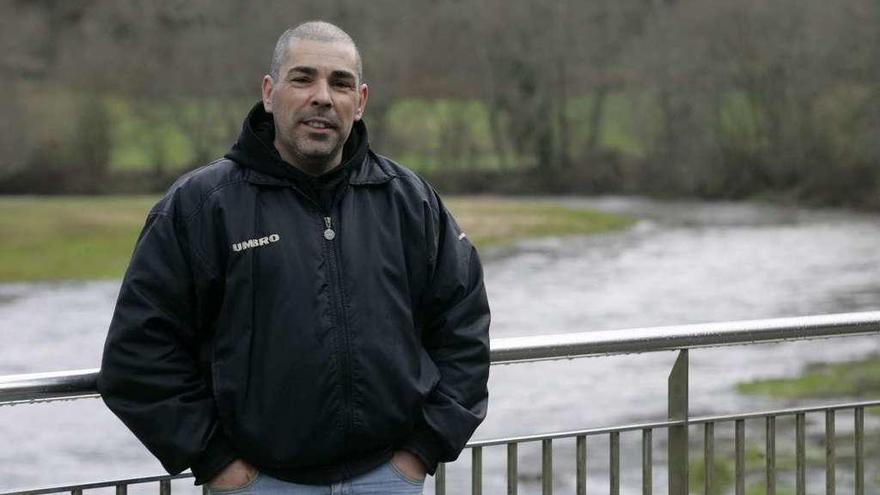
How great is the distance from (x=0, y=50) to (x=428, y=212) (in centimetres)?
6453

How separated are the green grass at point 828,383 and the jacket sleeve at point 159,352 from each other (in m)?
15.8

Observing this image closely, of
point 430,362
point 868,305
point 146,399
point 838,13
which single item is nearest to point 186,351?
point 146,399

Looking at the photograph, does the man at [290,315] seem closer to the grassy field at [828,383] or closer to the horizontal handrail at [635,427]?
Result: the horizontal handrail at [635,427]

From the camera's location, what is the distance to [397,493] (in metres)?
3.00

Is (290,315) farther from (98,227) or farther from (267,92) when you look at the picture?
(98,227)

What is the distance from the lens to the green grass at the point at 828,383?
18.5 meters

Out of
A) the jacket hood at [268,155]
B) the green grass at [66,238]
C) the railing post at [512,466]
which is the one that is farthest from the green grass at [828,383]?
the green grass at [66,238]

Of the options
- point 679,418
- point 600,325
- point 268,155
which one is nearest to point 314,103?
point 268,155

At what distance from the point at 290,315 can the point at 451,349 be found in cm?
39

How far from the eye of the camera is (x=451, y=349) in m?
3.08

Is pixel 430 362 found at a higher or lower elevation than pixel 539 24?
lower

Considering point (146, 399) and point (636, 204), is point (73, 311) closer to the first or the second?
point (146, 399)

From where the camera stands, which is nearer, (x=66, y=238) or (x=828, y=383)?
(x=828, y=383)

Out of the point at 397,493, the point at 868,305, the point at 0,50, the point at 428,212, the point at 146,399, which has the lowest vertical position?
the point at 868,305
